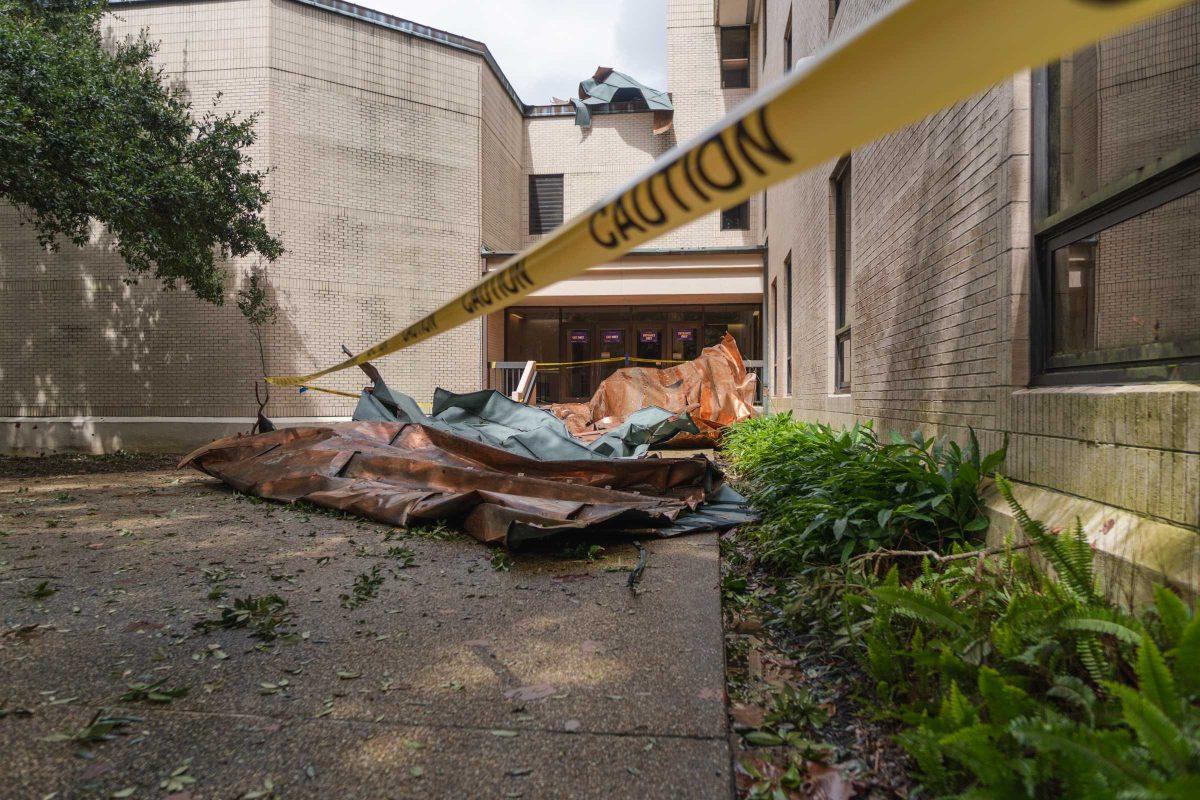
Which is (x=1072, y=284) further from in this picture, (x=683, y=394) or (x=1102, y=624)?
(x=683, y=394)

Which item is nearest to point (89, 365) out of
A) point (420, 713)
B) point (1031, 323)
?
point (420, 713)

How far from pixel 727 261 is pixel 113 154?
37.1 ft

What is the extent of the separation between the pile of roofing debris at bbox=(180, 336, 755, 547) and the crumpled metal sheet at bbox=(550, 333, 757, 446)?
9.23 feet

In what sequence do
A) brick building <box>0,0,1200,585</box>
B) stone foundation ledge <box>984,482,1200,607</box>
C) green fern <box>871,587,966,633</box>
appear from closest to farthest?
stone foundation ledge <box>984,482,1200,607</box>
green fern <box>871,587,966,633</box>
brick building <box>0,0,1200,585</box>

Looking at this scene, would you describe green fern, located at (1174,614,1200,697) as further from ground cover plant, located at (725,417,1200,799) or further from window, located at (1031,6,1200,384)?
window, located at (1031,6,1200,384)

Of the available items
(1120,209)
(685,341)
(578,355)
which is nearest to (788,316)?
(685,341)

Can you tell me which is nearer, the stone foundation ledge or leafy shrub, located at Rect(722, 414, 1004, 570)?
the stone foundation ledge

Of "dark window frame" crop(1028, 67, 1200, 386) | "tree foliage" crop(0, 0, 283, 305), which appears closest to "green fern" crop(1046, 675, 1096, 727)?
"dark window frame" crop(1028, 67, 1200, 386)

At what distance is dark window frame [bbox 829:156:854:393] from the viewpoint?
7.16 meters

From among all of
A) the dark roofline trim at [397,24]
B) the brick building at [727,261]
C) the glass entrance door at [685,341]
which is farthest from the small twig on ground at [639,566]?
the dark roofline trim at [397,24]

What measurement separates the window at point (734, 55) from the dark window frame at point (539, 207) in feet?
17.3

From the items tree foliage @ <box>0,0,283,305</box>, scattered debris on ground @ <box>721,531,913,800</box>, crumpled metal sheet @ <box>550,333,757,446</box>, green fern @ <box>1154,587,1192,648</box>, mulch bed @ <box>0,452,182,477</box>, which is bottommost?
mulch bed @ <box>0,452,182,477</box>

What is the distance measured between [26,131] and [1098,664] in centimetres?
1071

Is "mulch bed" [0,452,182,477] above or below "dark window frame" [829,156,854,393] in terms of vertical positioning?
below
